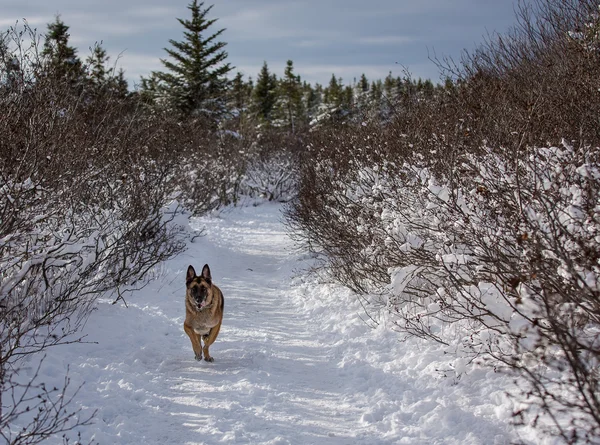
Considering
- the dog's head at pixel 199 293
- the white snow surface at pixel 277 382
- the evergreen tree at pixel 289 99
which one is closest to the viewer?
the white snow surface at pixel 277 382

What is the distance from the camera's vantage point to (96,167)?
27.5 feet

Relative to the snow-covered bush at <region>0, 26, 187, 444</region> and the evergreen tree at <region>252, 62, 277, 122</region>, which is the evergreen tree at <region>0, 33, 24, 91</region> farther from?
the evergreen tree at <region>252, 62, 277, 122</region>

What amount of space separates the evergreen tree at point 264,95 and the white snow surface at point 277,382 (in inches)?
1708

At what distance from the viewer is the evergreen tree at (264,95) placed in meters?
50.0

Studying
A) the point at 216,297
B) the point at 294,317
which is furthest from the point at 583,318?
the point at 294,317

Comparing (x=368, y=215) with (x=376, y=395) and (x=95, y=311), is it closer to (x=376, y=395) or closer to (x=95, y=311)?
(x=376, y=395)

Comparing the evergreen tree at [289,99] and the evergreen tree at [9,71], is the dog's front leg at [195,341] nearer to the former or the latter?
the evergreen tree at [9,71]

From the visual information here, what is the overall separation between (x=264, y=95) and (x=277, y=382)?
4778 centimetres

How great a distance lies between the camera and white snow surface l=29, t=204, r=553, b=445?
14.8 ft

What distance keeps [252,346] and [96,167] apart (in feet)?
14.0

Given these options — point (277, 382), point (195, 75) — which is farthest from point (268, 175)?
point (277, 382)

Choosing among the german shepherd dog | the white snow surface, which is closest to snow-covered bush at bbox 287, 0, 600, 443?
the white snow surface

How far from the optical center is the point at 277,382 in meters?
5.87

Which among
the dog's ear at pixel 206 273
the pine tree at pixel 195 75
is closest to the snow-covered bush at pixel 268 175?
the pine tree at pixel 195 75
